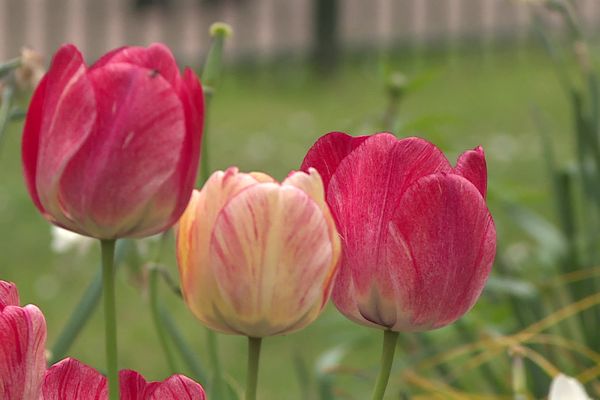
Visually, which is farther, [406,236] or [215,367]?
[215,367]

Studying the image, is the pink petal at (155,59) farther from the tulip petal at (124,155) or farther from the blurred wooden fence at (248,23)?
the blurred wooden fence at (248,23)

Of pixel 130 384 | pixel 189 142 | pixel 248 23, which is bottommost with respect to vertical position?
pixel 248 23

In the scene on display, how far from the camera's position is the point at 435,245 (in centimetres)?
51

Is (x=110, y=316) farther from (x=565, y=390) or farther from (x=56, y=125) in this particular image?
(x=565, y=390)

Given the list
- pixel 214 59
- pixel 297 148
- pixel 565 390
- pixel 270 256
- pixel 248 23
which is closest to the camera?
pixel 270 256

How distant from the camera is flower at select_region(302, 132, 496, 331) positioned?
0.51 metres

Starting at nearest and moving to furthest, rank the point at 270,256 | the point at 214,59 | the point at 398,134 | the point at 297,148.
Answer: the point at 270,256 → the point at 214,59 → the point at 398,134 → the point at 297,148

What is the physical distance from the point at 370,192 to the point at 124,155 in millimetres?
104

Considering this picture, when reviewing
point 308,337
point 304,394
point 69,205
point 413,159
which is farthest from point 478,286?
point 308,337

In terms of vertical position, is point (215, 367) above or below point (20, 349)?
below

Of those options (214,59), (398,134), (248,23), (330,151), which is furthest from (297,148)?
(330,151)

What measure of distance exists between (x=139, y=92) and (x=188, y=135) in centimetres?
3

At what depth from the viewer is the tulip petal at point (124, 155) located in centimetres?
48

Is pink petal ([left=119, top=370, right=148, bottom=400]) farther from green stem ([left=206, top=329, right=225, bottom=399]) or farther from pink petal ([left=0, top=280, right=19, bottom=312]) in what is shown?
green stem ([left=206, top=329, right=225, bottom=399])
